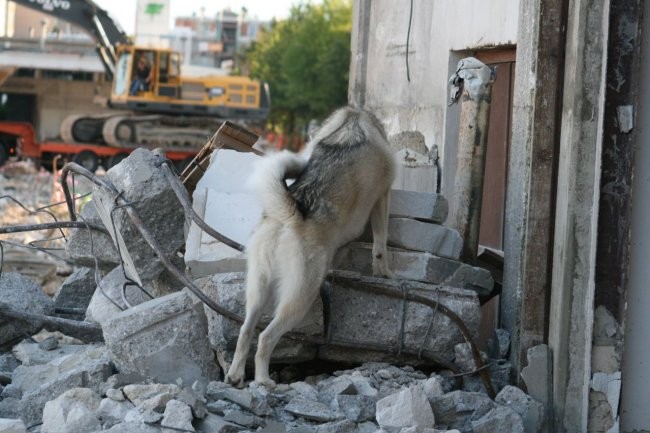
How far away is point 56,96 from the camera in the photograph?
35.9m

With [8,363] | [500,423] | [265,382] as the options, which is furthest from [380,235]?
[8,363]

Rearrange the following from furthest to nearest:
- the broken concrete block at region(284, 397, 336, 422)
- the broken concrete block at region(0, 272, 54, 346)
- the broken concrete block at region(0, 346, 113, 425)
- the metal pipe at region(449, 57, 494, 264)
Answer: the metal pipe at region(449, 57, 494, 264), the broken concrete block at region(0, 272, 54, 346), the broken concrete block at region(0, 346, 113, 425), the broken concrete block at region(284, 397, 336, 422)

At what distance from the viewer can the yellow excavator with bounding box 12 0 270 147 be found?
30.2 meters

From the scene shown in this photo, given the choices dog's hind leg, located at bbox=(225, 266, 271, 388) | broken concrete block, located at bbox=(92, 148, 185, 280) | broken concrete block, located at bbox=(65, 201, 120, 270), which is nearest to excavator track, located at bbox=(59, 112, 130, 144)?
broken concrete block, located at bbox=(65, 201, 120, 270)

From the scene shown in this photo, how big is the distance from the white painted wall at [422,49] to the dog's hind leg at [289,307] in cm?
289

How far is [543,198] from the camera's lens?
18.7 feet

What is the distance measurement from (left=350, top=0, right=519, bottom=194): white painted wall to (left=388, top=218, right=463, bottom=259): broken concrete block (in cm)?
175

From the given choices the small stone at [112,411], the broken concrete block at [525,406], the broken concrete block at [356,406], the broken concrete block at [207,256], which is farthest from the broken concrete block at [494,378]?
the small stone at [112,411]

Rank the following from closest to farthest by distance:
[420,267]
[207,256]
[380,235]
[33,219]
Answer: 1. [207,256]
2. [380,235]
3. [420,267]
4. [33,219]

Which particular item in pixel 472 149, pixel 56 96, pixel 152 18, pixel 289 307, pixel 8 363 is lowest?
pixel 8 363

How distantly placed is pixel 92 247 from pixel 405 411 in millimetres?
3246

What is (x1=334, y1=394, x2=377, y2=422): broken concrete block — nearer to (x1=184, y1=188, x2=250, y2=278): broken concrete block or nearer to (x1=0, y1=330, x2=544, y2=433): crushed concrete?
(x1=0, y1=330, x2=544, y2=433): crushed concrete

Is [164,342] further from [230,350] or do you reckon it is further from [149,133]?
[149,133]

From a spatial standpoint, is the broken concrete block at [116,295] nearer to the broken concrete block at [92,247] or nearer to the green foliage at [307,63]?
the broken concrete block at [92,247]
